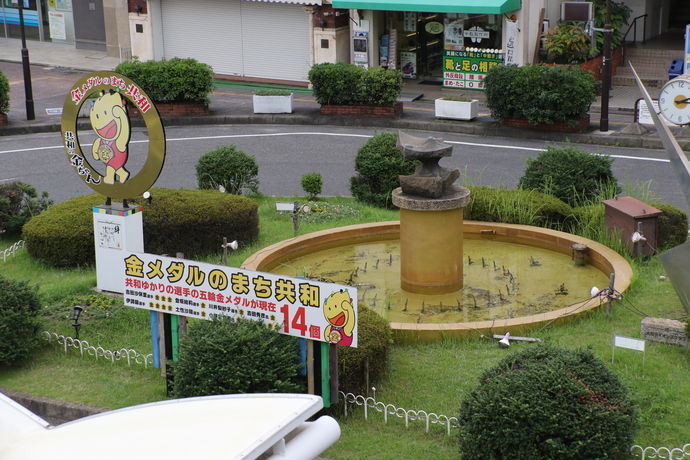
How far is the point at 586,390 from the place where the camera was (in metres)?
7.21

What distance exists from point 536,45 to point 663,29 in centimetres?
657

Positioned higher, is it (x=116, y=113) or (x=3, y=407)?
(x=116, y=113)

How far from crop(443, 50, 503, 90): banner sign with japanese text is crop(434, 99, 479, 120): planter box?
352 centimetres

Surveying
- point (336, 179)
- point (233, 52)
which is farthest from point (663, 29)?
point (336, 179)

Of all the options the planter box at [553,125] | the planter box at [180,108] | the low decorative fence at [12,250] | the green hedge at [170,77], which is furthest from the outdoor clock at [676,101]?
the low decorative fence at [12,250]

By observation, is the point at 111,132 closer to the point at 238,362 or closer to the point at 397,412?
the point at 238,362

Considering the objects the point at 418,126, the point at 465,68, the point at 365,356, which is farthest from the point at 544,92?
the point at 365,356

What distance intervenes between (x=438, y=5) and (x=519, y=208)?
39.5 ft

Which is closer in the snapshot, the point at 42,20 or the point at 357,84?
the point at 357,84

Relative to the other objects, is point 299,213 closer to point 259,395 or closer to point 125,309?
point 125,309

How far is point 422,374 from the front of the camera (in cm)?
916

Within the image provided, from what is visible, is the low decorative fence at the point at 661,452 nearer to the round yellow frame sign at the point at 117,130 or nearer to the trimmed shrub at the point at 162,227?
the round yellow frame sign at the point at 117,130

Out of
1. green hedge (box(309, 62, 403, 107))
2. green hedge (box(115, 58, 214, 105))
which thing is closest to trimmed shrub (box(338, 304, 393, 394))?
green hedge (box(309, 62, 403, 107))

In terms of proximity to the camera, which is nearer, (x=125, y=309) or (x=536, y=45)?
(x=125, y=309)
